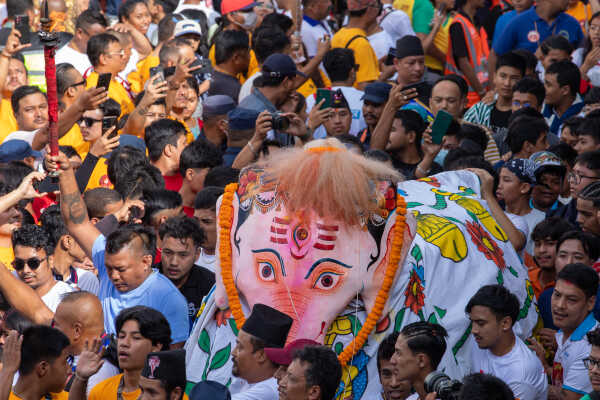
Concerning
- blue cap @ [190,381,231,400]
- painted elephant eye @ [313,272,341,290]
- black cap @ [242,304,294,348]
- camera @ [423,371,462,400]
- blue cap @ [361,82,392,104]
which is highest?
painted elephant eye @ [313,272,341,290]

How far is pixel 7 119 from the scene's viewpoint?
8312 millimetres

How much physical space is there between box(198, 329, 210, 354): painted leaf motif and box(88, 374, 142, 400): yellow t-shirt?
0.36 metres

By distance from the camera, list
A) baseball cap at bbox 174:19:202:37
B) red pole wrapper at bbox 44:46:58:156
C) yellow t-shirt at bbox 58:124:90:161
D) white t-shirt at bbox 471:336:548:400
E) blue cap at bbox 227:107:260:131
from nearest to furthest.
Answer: white t-shirt at bbox 471:336:548:400
red pole wrapper at bbox 44:46:58:156
blue cap at bbox 227:107:260:131
yellow t-shirt at bbox 58:124:90:161
baseball cap at bbox 174:19:202:37

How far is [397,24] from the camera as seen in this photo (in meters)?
10.2

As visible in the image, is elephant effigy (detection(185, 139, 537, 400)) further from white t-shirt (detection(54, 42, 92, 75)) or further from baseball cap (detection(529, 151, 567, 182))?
white t-shirt (detection(54, 42, 92, 75))

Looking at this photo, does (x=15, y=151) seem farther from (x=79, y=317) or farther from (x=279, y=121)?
(x=79, y=317)

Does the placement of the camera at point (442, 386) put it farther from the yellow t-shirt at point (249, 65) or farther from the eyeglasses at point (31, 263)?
the yellow t-shirt at point (249, 65)

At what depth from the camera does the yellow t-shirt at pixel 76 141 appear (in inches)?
308

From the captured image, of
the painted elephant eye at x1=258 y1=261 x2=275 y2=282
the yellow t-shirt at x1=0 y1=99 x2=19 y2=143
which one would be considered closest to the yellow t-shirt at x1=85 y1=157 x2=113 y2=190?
the yellow t-shirt at x1=0 y1=99 x2=19 y2=143

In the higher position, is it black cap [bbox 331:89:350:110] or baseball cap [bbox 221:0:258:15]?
black cap [bbox 331:89:350:110]

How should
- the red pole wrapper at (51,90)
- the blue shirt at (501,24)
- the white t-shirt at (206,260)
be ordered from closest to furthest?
the red pole wrapper at (51,90)
the white t-shirt at (206,260)
the blue shirt at (501,24)

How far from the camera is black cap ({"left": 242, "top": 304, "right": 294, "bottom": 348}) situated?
4.19 m

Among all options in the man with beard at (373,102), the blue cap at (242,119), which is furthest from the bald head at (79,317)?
the man with beard at (373,102)

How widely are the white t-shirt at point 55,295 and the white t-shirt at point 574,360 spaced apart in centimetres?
294
